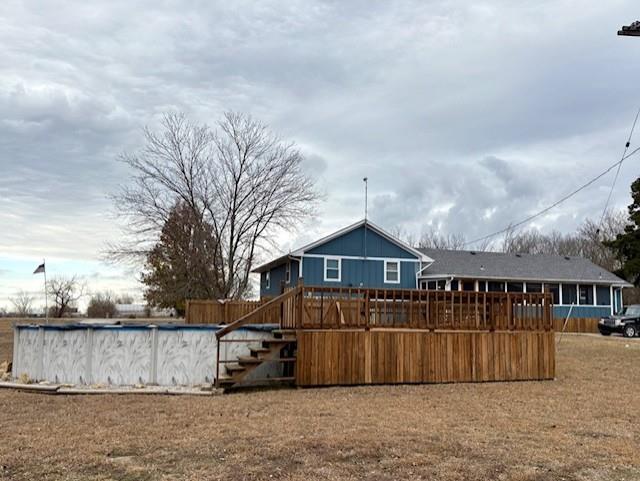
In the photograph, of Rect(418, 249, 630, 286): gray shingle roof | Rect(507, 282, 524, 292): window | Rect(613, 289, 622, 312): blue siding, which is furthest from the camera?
Rect(613, 289, 622, 312): blue siding

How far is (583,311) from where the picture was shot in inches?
1187

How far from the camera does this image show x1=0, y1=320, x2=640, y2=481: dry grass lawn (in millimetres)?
5254

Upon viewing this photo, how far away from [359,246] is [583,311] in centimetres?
1283

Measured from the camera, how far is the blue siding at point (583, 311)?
29.6 meters

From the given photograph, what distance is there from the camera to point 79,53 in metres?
13.9

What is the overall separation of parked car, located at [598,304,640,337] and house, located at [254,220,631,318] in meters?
1.73

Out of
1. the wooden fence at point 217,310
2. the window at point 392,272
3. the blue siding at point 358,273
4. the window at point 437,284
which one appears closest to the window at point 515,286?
the window at point 437,284

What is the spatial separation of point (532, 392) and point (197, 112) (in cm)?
1786

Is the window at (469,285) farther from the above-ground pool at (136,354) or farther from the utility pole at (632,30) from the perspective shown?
the above-ground pool at (136,354)

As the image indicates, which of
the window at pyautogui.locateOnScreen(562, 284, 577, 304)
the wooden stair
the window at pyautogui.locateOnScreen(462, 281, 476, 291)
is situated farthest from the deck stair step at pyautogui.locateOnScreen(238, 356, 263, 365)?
the window at pyautogui.locateOnScreen(562, 284, 577, 304)

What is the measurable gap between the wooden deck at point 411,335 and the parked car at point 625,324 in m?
16.3

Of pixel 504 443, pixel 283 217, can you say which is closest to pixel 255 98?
pixel 283 217

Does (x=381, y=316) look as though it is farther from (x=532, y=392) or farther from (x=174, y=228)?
(x=174, y=228)

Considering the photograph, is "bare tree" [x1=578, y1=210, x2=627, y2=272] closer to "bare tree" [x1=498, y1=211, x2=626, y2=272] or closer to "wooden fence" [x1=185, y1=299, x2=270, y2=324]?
"bare tree" [x1=498, y1=211, x2=626, y2=272]
